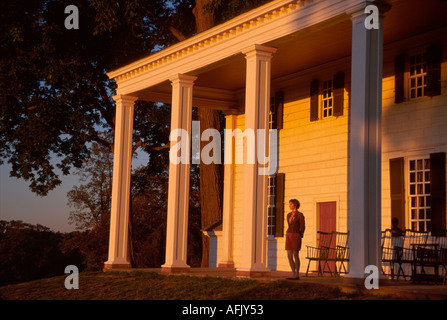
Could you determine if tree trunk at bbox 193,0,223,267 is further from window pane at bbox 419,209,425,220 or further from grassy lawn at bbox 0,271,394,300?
window pane at bbox 419,209,425,220

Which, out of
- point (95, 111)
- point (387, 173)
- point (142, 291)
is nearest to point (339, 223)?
point (387, 173)

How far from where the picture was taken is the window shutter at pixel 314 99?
22.1 meters

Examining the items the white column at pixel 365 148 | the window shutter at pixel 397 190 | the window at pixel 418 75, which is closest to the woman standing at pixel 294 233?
the white column at pixel 365 148

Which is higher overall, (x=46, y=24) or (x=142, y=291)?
(x=46, y=24)

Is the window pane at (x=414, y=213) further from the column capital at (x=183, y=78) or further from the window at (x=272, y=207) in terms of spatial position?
the column capital at (x=183, y=78)

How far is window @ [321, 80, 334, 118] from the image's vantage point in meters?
21.8

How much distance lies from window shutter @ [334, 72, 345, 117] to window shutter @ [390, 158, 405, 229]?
2753mm

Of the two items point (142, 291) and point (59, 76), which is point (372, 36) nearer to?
point (142, 291)

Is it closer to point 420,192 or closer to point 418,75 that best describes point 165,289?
point 420,192

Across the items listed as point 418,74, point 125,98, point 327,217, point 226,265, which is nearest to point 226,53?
point 418,74

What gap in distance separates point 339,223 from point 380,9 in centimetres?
788

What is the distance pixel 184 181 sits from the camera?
2105 centimetres

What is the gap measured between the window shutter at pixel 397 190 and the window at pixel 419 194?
0.21m

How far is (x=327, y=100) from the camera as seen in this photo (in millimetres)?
21969
